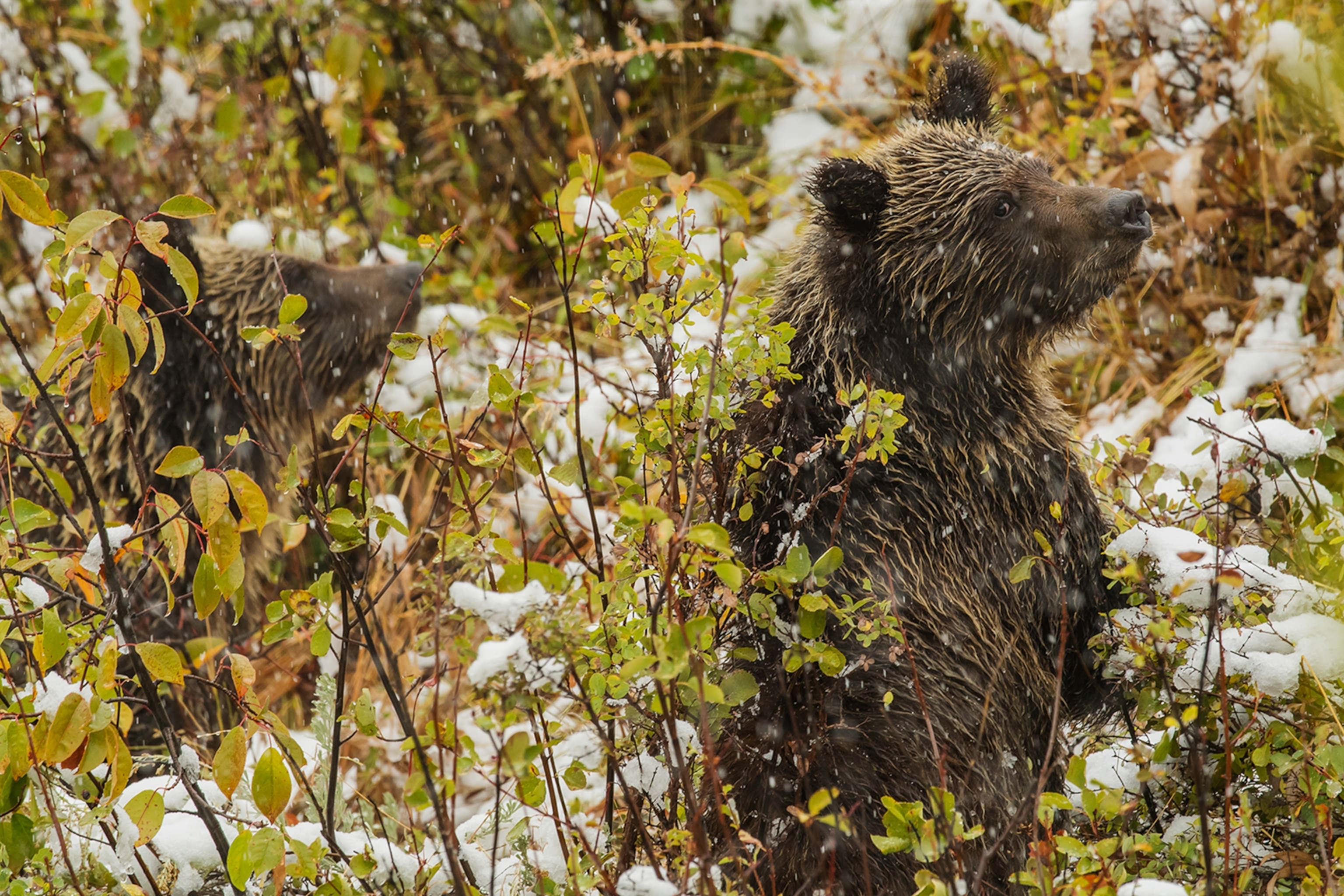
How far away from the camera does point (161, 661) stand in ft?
7.75

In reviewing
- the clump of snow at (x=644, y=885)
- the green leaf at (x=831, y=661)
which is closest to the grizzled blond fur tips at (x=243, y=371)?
the clump of snow at (x=644, y=885)

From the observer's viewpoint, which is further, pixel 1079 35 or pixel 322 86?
pixel 322 86

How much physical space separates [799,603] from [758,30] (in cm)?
520

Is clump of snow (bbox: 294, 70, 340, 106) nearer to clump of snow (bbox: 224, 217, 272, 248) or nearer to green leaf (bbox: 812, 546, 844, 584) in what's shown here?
clump of snow (bbox: 224, 217, 272, 248)

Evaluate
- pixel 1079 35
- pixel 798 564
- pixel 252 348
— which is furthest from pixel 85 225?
pixel 1079 35

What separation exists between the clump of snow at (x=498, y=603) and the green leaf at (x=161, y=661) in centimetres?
58

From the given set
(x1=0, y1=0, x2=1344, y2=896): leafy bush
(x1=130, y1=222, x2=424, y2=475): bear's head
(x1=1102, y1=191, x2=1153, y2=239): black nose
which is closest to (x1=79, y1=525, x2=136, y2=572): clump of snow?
(x1=0, y1=0, x2=1344, y2=896): leafy bush

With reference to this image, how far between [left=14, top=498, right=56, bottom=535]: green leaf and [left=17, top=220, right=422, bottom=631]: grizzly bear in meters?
1.17

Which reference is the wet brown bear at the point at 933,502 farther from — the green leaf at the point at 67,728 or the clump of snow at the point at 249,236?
the clump of snow at the point at 249,236

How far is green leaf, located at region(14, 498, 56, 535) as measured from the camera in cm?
265

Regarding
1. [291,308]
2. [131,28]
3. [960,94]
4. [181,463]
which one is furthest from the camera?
[131,28]

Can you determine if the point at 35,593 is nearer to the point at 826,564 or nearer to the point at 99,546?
the point at 99,546

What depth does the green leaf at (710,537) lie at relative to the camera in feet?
6.93

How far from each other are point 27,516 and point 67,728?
60 centimetres
